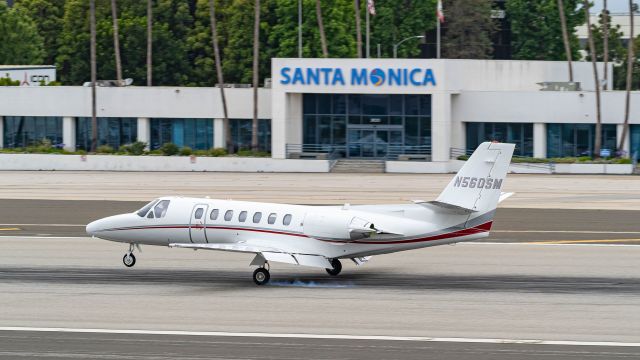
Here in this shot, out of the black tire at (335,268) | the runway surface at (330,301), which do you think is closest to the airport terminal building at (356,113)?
the runway surface at (330,301)

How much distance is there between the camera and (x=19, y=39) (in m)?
112

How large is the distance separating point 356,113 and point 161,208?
162 feet

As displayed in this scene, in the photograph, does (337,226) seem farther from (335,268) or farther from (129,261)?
(129,261)

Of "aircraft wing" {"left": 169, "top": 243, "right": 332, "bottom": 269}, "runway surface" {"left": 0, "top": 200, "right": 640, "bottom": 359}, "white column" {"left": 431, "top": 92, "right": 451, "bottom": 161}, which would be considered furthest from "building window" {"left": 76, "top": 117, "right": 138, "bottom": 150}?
"aircraft wing" {"left": 169, "top": 243, "right": 332, "bottom": 269}

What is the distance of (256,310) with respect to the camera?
25.7 m

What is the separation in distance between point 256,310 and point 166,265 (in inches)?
317

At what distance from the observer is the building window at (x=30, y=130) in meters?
86.8

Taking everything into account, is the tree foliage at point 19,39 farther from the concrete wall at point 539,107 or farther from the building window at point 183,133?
the concrete wall at point 539,107

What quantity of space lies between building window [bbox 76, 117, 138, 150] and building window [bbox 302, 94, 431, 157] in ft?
48.6

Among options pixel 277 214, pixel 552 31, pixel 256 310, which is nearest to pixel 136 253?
pixel 277 214

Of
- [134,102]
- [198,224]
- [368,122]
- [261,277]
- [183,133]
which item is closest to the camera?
[261,277]

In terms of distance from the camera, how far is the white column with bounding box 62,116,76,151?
86188 mm

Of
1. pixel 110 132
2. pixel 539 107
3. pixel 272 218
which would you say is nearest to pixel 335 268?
pixel 272 218

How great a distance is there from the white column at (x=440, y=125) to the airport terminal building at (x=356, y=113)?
0.07 metres
